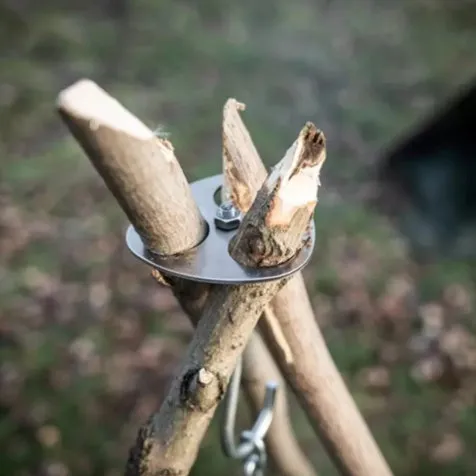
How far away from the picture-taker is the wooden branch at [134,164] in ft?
1.71

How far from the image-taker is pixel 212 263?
A: 0.70 meters

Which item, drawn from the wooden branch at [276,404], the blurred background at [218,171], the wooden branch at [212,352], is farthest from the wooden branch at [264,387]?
the blurred background at [218,171]

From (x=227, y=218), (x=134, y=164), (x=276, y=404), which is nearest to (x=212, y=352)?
(x=227, y=218)

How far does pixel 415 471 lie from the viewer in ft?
5.62

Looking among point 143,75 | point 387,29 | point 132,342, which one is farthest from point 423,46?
point 132,342

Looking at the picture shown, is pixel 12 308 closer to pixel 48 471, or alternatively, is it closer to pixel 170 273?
pixel 48 471

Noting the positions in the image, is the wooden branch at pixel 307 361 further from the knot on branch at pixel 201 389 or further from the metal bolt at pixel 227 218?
the knot on branch at pixel 201 389

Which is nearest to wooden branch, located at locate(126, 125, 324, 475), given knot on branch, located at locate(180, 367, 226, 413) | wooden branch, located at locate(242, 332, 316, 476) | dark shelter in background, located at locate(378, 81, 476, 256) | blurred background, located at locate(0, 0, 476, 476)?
knot on branch, located at locate(180, 367, 226, 413)

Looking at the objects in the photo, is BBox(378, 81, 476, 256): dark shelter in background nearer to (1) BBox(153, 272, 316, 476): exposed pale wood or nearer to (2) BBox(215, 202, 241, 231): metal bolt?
(1) BBox(153, 272, 316, 476): exposed pale wood

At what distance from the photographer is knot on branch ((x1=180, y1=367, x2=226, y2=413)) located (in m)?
0.75

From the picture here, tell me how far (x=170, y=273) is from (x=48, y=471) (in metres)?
1.25

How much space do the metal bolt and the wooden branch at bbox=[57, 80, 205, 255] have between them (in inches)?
2.4

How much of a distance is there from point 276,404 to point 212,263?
50cm

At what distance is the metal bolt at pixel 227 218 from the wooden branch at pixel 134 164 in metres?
0.06
